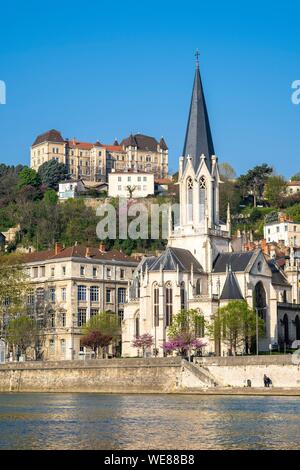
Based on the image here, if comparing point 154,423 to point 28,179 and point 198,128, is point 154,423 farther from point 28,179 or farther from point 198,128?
point 28,179

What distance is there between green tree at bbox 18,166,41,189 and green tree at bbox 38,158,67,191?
1.86m

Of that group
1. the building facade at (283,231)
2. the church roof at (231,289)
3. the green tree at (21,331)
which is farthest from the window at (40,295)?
the building facade at (283,231)

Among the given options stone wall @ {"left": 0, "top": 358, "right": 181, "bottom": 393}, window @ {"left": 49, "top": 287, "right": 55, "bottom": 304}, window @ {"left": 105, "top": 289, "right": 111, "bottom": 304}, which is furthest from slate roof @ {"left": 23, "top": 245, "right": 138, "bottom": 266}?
stone wall @ {"left": 0, "top": 358, "right": 181, "bottom": 393}

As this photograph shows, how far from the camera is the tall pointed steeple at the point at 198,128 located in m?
107

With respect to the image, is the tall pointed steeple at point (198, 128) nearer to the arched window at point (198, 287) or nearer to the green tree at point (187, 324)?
the arched window at point (198, 287)

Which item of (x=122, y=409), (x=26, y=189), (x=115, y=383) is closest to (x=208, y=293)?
(x=115, y=383)

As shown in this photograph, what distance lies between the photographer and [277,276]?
10894cm

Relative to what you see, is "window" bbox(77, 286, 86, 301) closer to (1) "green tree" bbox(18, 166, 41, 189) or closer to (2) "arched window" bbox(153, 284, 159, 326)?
(2) "arched window" bbox(153, 284, 159, 326)

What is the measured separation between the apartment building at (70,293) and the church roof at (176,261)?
11242 mm

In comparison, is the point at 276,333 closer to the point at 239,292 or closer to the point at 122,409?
the point at 239,292

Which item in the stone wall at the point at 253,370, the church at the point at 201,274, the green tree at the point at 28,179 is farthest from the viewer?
the green tree at the point at 28,179

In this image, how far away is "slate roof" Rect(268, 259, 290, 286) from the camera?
107275 millimetres

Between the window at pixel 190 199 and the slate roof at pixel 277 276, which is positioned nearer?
the window at pixel 190 199

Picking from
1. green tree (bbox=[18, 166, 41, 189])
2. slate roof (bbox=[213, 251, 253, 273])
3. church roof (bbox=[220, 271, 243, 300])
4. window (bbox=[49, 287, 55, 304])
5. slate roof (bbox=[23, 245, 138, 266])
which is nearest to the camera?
church roof (bbox=[220, 271, 243, 300])
